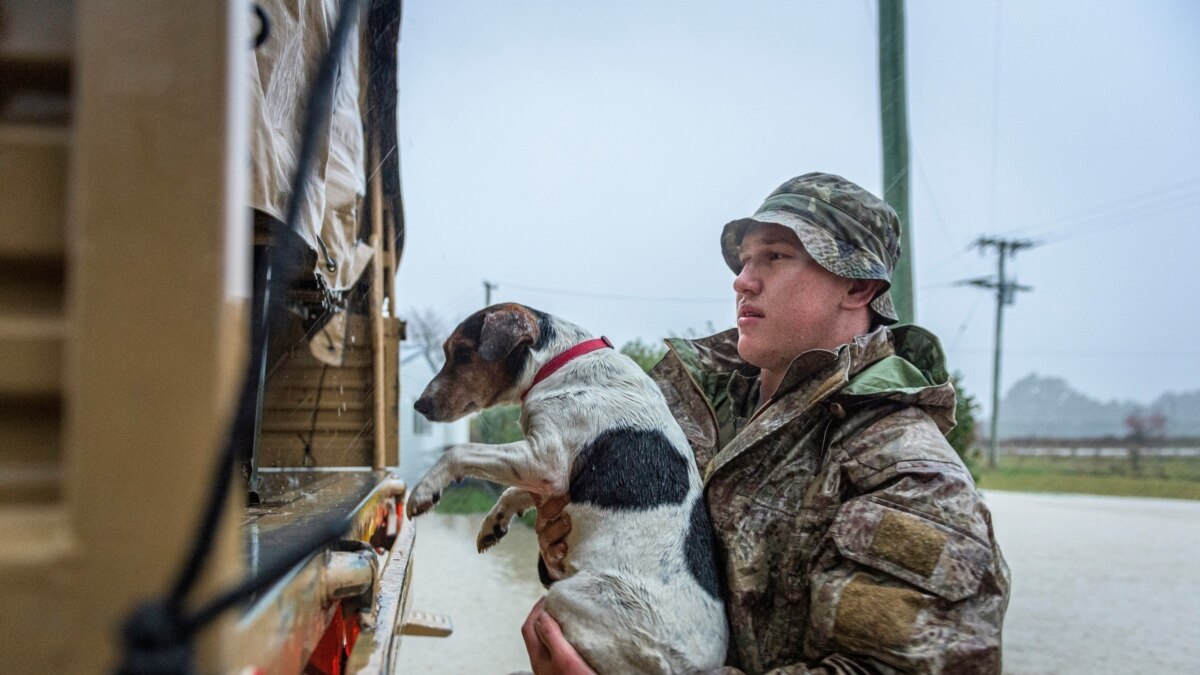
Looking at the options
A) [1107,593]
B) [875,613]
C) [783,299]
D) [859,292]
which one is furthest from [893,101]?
[1107,593]

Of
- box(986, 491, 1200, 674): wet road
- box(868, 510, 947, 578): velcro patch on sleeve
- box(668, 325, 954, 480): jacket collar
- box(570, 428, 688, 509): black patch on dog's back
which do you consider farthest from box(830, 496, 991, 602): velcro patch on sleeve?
box(986, 491, 1200, 674): wet road

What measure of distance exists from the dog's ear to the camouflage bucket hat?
0.77m

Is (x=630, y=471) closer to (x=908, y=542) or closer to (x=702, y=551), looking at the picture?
(x=702, y=551)

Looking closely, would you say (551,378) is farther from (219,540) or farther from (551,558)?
(219,540)

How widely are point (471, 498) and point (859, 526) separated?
2.32 meters

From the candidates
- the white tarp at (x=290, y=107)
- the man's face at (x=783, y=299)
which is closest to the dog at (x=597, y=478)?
the man's face at (x=783, y=299)

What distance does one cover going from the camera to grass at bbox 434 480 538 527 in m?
2.70

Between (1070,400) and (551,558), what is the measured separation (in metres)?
22.6

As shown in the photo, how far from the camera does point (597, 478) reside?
2100 mm

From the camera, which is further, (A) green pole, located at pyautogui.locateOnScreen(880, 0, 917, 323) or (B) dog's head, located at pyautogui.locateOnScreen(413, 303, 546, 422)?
(A) green pole, located at pyautogui.locateOnScreen(880, 0, 917, 323)

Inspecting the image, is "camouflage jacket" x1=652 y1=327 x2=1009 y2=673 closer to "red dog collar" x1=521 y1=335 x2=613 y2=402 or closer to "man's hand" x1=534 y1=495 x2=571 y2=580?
"man's hand" x1=534 y1=495 x2=571 y2=580

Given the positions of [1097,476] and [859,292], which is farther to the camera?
[1097,476]

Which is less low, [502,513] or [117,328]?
[117,328]

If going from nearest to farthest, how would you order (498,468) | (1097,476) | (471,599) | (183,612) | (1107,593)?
1. (183,612)
2. (498,468)
3. (1107,593)
4. (471,599)
5. (1097,476)
